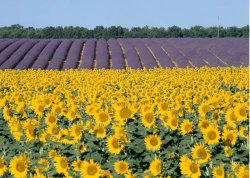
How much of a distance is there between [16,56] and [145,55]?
10590 mm

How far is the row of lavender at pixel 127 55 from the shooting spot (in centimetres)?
3800

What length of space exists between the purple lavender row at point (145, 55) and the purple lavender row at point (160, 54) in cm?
54

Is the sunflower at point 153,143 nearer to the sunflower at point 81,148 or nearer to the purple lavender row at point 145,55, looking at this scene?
the sunflower at point 81,148

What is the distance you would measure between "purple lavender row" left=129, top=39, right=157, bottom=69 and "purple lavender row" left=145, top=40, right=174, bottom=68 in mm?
543

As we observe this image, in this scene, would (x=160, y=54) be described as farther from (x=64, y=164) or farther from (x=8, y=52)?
(x=64, y=164)

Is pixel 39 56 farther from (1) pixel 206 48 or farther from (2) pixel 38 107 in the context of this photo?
(2) pixel 38 107

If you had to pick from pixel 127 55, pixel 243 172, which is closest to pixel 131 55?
pixel 127 55

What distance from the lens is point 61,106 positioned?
8.73 meters

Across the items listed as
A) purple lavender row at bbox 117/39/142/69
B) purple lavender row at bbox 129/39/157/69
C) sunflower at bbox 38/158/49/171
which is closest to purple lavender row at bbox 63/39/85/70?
purple lavender row at bbox 117/39/142/69

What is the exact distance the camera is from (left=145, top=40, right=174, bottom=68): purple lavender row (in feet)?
122

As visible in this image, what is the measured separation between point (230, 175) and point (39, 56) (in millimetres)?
38590

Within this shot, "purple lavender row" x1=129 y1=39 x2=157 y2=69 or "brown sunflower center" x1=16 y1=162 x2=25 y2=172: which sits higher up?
"purple lavender row" x1=129 y1=39 x2=157 y2=69

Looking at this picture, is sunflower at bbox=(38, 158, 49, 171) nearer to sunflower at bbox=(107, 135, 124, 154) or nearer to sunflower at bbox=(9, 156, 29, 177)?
sunflower at bbox=(9, 156, 29, 177)

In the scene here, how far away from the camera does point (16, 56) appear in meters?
41.9
